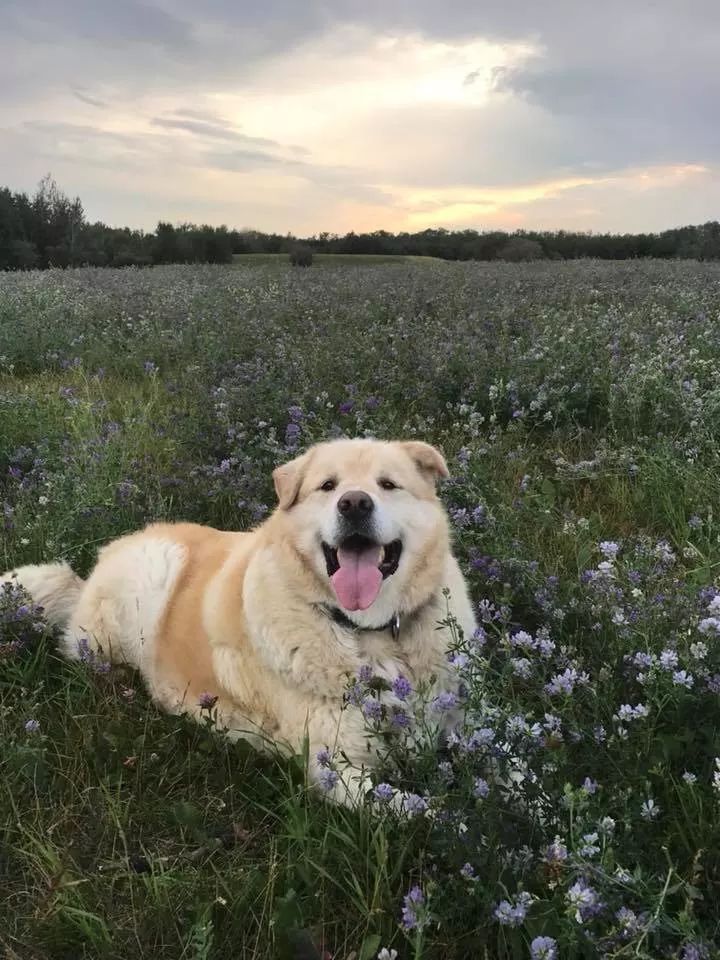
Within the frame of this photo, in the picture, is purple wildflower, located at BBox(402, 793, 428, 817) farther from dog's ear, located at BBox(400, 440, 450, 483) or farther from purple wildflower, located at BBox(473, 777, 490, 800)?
dog's ear, located at BBox(400, 440, 450, 483)

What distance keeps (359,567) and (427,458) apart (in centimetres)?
64

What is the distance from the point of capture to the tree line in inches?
1011

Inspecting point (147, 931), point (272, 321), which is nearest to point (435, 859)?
point (147, 931)

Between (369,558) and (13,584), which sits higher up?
(369,558)

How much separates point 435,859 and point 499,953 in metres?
0.39

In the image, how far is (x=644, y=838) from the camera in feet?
5.99

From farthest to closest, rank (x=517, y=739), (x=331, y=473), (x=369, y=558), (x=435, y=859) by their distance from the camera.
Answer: (x=331, y=473) < (x=369, y=558) < (x=435, y=859) < (x=517, y=739)

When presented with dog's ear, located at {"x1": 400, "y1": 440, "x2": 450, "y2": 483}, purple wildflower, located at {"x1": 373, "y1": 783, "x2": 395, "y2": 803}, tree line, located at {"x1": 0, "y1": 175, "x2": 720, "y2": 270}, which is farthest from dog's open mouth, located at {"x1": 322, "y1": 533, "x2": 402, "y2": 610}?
tree line, located at {"x1": 0, "y1": 175, "x2": 720, "y2": 270}

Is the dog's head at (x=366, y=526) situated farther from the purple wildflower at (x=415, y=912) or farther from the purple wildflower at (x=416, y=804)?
the purple wildflower at (x=415, y=912)

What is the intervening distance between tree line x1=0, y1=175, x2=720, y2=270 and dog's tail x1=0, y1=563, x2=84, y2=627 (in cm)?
2166

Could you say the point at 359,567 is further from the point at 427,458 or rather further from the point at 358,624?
the point at 427,458

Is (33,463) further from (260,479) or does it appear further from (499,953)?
(499,953)

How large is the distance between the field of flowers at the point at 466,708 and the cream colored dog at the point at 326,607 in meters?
0.21

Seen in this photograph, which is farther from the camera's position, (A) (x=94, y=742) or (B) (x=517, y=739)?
Answer: (A) (x=94, y=742)
